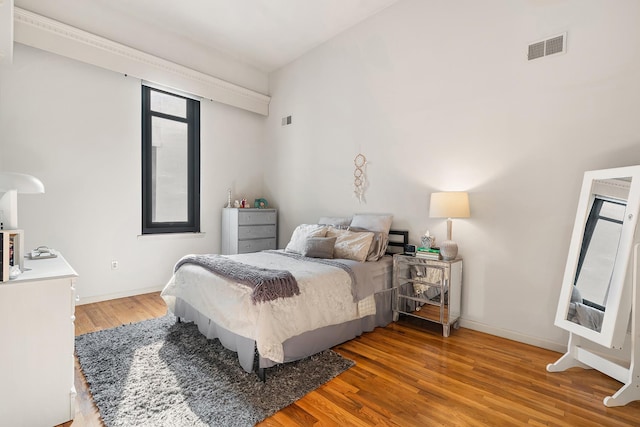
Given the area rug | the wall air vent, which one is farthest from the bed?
the wall air vent

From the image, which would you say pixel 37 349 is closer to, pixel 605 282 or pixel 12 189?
Answer: pixel 12 189

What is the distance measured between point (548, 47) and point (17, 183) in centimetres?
379

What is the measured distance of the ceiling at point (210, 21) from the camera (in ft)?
11.4

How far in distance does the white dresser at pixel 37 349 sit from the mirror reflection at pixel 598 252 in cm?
316

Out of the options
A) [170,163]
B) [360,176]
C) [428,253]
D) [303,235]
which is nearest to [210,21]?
[170,163]

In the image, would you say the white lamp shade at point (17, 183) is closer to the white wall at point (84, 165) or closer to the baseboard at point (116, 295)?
the white wall at point (84, 165)

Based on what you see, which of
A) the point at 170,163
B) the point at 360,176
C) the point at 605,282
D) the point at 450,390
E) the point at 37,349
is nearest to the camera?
the point at 37,349

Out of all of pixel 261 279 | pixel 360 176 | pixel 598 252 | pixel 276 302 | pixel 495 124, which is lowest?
pixel 276 302

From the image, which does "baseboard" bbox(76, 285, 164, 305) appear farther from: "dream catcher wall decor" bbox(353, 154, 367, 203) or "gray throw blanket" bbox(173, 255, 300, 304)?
"dream catcher wall decor" bbox(353, 154, 367, 203)

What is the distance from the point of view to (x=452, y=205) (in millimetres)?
2834

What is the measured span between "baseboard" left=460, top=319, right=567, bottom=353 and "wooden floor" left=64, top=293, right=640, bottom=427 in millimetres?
68

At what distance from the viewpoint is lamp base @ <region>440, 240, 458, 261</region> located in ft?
9.46

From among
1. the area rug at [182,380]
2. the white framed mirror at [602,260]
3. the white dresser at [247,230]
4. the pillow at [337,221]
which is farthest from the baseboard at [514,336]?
the white dresser at [247,230]

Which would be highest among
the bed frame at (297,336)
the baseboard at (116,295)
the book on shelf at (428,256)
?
the book on shelf at (428,256)
